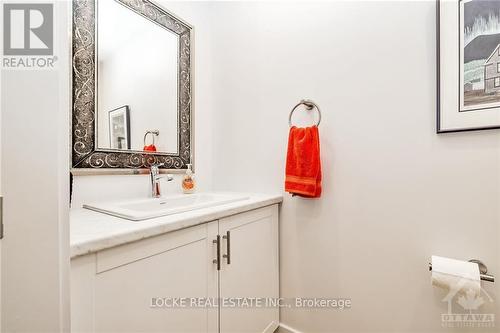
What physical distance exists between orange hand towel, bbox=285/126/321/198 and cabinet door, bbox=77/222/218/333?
0.46m

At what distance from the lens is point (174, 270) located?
818mm

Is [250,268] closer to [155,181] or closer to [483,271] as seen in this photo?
[155,181]

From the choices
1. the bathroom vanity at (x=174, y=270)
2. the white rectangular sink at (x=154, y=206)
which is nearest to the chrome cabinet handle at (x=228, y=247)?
the bathroom vanity at (x=174, y=270)

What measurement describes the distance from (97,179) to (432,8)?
1598mm

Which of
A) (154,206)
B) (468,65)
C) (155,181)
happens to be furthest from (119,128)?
(468,65)

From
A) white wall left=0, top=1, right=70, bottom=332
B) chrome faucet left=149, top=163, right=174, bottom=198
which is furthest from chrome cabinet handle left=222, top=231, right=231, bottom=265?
white wall left=0, top=1, right=70, bottom=332

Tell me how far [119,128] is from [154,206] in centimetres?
42

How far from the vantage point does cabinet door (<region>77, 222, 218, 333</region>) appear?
0.66m

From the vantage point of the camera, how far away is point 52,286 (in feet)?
1.40

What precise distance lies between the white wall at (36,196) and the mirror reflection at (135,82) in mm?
766

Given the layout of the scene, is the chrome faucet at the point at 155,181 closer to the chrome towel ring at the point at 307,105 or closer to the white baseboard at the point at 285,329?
the chrome towel ring at the point at 307,105

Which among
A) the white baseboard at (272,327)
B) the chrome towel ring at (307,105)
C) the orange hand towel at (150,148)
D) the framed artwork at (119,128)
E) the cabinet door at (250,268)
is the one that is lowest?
the white baseboard at (272,327)

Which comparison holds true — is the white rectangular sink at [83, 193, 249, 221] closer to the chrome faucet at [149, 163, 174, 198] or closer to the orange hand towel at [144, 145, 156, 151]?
the chrome faucet at [149, 163, 174, 198]

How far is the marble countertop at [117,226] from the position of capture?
0.60 meters
